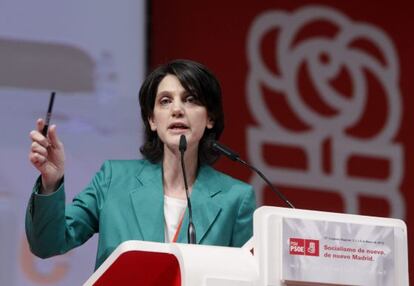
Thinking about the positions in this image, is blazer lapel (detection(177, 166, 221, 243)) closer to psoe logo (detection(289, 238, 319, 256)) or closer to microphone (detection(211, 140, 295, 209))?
microphone (detection(211, 140, 295, 209))

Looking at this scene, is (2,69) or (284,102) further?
(284,102)

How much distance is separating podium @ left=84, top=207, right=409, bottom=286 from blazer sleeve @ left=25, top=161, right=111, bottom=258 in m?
0.35

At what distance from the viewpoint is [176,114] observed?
2.38 m

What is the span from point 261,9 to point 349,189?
32.2 inches

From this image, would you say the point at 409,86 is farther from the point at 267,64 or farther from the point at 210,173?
the point at 210,173

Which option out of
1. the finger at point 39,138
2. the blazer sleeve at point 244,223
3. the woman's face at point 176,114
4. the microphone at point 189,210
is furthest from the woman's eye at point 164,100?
the finger at point 39,138

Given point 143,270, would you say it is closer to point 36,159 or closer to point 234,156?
point 36,159

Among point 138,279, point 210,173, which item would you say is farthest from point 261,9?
point 138,279

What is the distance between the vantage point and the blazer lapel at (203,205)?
230 centimetres

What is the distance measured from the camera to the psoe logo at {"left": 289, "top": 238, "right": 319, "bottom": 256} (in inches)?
71.4

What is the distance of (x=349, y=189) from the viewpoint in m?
4.27

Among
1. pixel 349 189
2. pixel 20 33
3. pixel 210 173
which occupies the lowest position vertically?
pixel 349 189

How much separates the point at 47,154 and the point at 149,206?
0.33 m

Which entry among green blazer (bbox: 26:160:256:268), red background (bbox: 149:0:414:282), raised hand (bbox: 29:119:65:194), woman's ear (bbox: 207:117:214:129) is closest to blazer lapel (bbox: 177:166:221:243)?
green blazer (bbox: 26:160:256:268)
